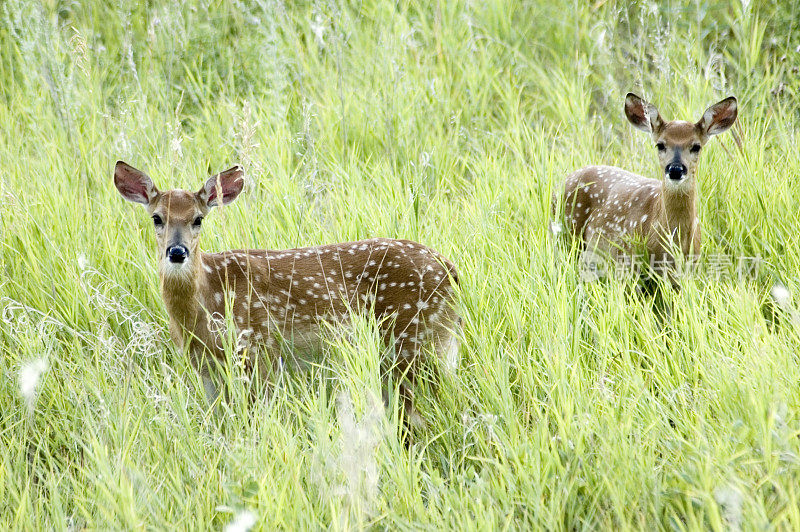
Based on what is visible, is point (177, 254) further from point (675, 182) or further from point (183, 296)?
point (675, 182)

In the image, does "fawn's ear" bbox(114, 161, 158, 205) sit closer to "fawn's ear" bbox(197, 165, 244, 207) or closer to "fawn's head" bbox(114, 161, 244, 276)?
"fawn's head" bbox(114, 161, 244, 276)

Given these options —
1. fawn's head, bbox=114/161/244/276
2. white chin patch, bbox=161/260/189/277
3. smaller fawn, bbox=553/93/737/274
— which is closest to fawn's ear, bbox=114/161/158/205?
fawn's head, bbox=114/161/244/276

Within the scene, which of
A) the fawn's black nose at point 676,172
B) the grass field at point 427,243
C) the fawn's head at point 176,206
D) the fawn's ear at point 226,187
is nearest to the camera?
the grass field at point 427,243

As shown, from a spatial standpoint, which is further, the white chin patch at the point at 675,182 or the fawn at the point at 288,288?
the white chin patch at the point at 675,182

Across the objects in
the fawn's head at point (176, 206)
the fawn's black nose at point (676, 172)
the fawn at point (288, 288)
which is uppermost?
the fawn's head at point (176, 206)

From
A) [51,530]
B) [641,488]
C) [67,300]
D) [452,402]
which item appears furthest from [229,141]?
[641,488]

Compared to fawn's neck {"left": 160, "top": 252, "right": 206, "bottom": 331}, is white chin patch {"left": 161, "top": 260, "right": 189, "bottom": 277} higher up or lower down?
higher up

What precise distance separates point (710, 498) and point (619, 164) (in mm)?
3900

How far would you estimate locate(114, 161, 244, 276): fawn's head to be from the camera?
3.89 metres

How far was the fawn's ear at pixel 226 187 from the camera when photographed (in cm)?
410

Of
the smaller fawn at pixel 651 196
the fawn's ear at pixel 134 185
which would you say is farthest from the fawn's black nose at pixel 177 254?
the smaller fawn at pixel 651 196

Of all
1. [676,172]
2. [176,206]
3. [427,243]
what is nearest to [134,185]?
[176,206]

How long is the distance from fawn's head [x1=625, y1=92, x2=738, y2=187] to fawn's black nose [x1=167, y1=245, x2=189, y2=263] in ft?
8.40

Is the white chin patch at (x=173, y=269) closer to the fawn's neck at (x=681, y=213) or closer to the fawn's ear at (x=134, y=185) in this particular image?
the fawn's ear at (x=134, y=185)
